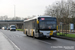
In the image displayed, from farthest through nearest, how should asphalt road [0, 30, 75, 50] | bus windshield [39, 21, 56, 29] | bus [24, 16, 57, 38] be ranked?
bus windshield [39, 21, 56, 29], bus [24, 16, 57, 38], asphalt road [0, 30, 75, 50]

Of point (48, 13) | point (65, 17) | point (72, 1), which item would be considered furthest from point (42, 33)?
point (48, 13)

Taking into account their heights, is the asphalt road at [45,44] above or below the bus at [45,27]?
below

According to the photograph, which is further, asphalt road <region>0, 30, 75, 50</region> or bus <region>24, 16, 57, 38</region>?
bus <region>24, 16, 57, 38</region>

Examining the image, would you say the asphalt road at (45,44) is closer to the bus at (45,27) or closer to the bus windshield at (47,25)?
the bus at (45,27)

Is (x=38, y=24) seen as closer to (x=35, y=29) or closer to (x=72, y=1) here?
(x=35, y=29)

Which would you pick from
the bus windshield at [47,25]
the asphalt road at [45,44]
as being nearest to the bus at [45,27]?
the bus windshield at [47,25]

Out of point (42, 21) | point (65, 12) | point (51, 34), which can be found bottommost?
point (51, 34)

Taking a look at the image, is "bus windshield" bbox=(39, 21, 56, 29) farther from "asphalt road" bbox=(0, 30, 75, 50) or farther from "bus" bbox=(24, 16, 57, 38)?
"asphalt road" bbox=(0, 30, 75, 50)

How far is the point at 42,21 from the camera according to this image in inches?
897

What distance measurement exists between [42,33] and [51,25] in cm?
164

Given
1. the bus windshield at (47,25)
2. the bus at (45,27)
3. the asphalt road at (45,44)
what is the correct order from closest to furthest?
1. the asphalt road at (45,44)
2. the bus at (45,27)
3. the bus windshield at (47,25)

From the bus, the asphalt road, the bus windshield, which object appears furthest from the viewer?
the bus windshield

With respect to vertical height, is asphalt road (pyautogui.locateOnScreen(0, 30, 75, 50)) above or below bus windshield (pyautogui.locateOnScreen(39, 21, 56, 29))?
below

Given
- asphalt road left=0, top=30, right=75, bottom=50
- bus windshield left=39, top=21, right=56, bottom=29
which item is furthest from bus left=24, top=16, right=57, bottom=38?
asphalt road left=0, top=30, right=75, bottom=50
